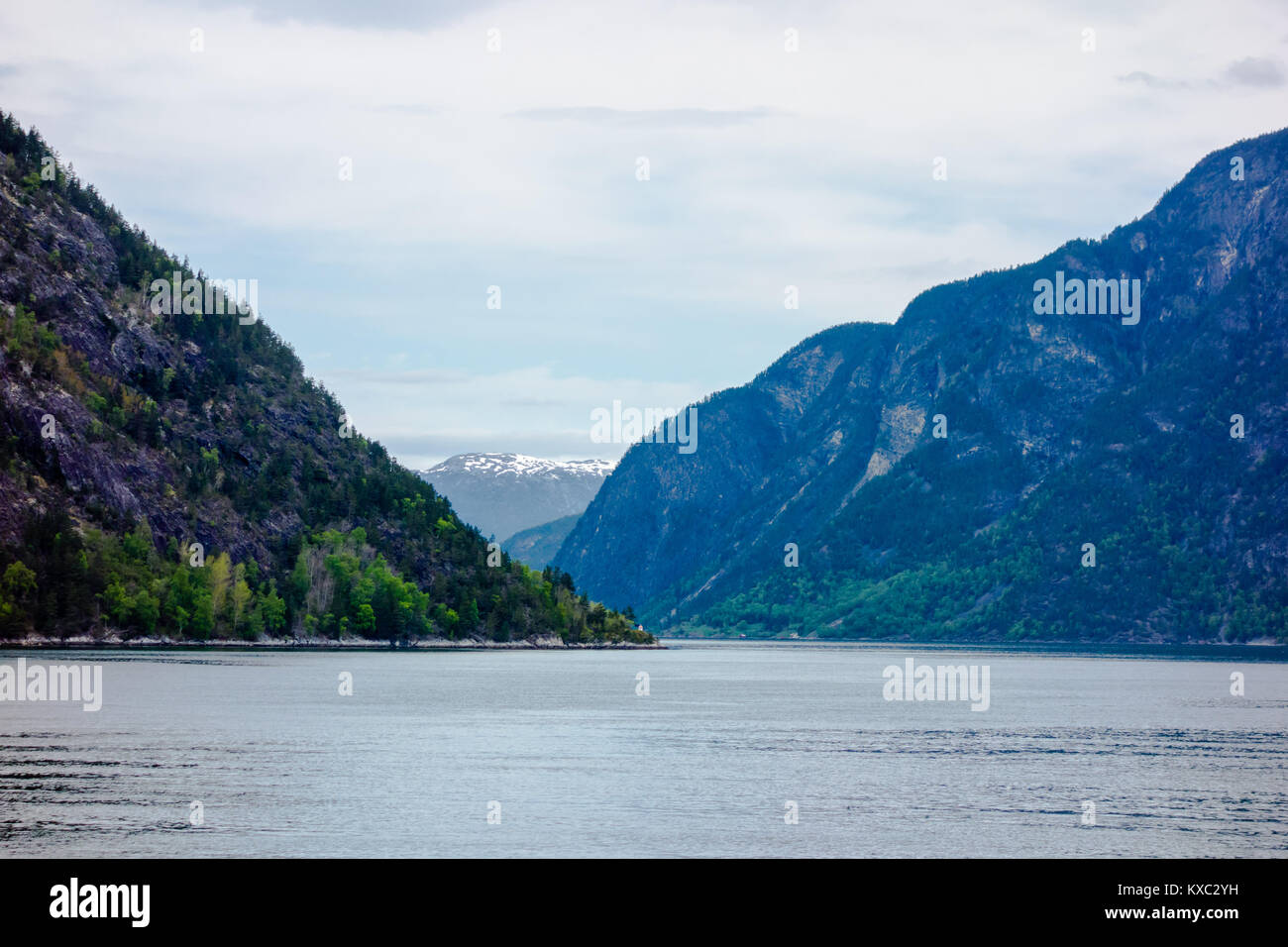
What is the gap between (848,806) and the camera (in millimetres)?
63438

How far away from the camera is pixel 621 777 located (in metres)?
73.0

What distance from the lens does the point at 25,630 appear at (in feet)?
655

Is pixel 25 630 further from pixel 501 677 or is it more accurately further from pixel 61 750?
pixel 61 750

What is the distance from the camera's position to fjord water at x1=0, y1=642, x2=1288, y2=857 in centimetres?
5388

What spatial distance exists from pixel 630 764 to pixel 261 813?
25.0 meters

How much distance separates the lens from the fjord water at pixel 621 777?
53875mm

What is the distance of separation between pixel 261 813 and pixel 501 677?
392ft
